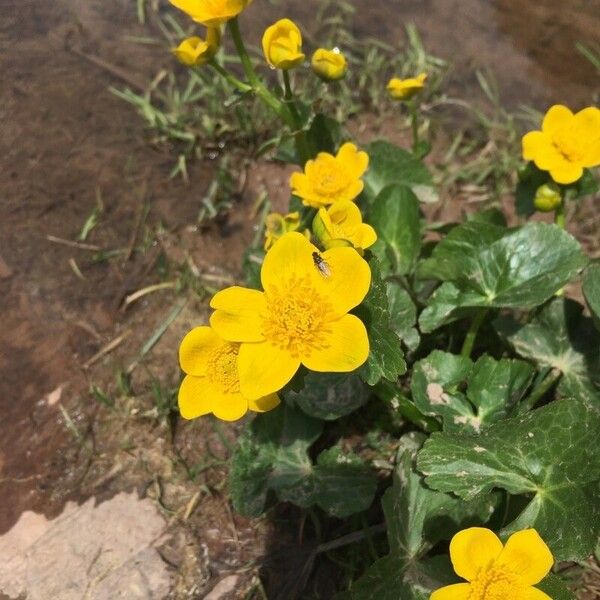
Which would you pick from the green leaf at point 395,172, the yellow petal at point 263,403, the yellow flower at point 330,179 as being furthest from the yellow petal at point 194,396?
the green leaf at point 395,172

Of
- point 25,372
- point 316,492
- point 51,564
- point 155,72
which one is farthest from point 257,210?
point 51,564

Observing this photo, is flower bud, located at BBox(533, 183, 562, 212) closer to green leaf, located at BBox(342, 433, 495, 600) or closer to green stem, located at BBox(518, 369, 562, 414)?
green stem, located at BBox(518, 369, 562, 414)

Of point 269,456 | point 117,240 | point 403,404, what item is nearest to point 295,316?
point 403,404

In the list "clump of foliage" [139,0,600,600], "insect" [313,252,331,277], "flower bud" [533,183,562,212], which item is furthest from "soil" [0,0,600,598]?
"flower bud" [533,183,562,212]

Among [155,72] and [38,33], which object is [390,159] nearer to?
[155,72]

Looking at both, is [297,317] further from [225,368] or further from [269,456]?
[269,456]

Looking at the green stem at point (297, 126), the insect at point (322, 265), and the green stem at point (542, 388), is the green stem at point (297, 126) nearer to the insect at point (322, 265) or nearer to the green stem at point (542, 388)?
the insect at point (322, 265)
